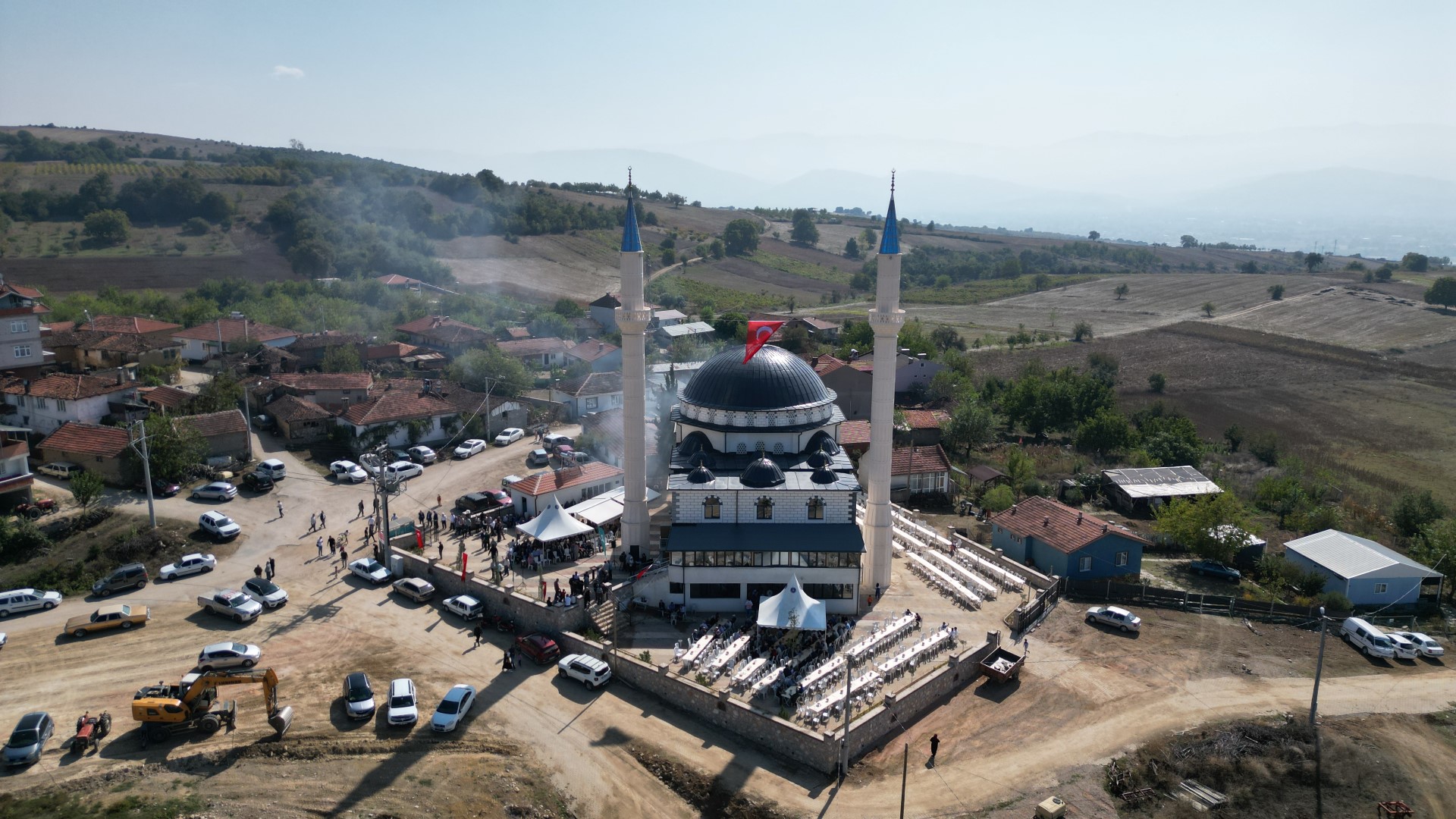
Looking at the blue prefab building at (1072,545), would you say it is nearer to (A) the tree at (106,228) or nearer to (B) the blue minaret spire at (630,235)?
(B) the blue minaret spire at (630,235)

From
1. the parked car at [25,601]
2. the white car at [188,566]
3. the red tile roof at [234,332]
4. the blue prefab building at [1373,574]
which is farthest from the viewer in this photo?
the red tile roof at [234,332]

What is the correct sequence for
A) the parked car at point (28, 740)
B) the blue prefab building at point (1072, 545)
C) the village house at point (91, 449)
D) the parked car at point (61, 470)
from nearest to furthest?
the parked car at point (28, 740), the blue prefab building at point (1072, 545), the village house at point (91, 449), the parked car at point (61, 470)

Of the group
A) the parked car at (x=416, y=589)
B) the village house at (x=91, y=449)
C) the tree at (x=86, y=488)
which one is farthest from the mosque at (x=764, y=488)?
the village house at (x=91, y=449)

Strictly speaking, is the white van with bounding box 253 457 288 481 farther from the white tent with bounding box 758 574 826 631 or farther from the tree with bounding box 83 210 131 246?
the tree with bounding box 83 210 131 246

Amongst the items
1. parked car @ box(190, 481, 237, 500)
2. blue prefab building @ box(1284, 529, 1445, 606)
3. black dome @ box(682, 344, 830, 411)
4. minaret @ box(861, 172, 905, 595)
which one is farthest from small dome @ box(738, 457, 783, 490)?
parked car @ box(190, 481, 237, 500)

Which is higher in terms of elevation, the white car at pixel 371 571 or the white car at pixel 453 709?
the white car at pixel 371 571

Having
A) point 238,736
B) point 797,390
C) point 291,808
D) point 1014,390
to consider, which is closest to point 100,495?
point 238,736
